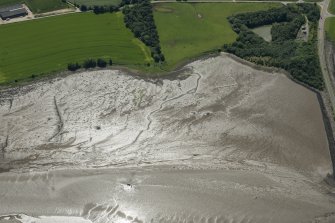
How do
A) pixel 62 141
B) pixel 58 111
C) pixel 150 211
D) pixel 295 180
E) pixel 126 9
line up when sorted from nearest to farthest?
pixel 150 211
pixel 295 180
pixel 62 141
pixel 58 111
pixel 126 9

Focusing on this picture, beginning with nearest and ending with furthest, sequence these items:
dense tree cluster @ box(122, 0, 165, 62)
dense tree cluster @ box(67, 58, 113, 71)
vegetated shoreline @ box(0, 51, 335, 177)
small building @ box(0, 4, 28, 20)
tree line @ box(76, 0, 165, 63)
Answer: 1. vegetated shoreline @ box(0, 51, 335, 177)
2. dense tree cluster @ box(67, 58, 113, 71)
3. dense tree cluster @ box(122, 0, 165, 62)
4. tree line @ box(76, 0, 165, 63)
5. small building @ box(0, 4, 28, 20)

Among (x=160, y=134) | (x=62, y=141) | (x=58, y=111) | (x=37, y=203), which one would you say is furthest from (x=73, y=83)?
(x=37, y=203)

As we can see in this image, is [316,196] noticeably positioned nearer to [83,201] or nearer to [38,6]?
[83,201]

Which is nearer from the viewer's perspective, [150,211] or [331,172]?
[150,211]

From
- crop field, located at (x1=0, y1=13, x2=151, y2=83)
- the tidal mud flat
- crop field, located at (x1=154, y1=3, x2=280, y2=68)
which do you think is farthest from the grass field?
the tidal mud flat

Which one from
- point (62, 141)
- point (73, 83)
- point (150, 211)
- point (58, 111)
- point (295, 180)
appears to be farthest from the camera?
point (73, 83)

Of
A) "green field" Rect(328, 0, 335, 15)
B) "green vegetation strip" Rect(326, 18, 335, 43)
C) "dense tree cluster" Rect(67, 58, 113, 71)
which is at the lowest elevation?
"dense tree cluster" Rect(67, 58, 113, 71)

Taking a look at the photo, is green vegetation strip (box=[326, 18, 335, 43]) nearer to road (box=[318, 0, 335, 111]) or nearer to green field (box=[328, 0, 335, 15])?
road (box=[318, 0, 335, 111])
